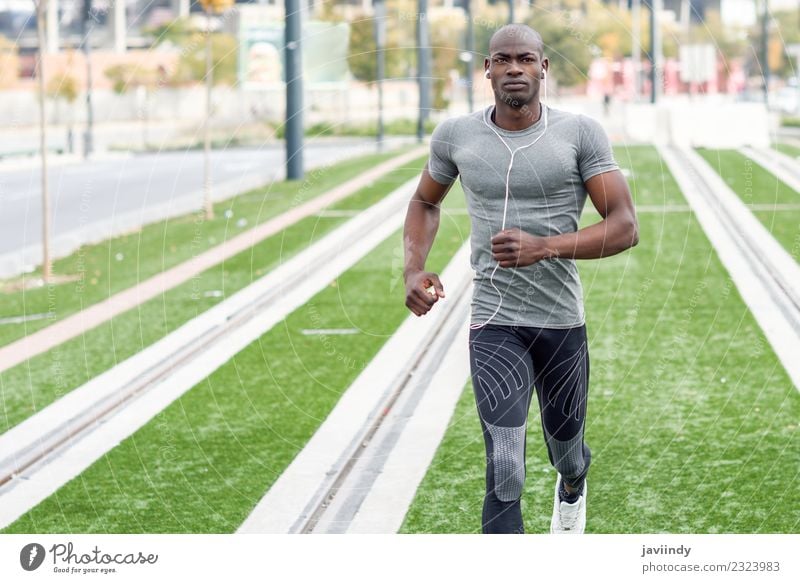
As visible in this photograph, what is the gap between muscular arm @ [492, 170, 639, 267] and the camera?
5242mm

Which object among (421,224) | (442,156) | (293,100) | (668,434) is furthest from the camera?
(293,100)

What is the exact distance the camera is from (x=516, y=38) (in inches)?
217

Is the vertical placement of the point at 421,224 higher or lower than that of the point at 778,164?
higher

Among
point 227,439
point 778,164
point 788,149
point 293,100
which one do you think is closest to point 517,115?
point 227,439

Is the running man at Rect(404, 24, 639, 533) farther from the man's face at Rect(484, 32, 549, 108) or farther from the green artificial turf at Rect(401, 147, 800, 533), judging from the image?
the green artificial turf at Rect(401, 147, 800, 533)

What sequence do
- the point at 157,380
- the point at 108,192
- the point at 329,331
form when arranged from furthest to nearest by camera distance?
the point at 108,192 < the point at 329,331 < the point at 157,380

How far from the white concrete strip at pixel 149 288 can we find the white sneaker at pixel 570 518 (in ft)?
18.2

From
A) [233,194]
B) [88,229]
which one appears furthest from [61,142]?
[88,229]

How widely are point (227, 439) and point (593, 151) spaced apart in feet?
11.6

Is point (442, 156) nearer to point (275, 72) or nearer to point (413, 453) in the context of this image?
point (413, 453)

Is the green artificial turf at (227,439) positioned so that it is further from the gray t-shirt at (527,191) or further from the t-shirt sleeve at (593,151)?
the t-shirt sleeve at (593,151)

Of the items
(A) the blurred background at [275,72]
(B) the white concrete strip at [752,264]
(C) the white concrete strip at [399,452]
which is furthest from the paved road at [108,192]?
(B) the white concrete strip at [752,264]

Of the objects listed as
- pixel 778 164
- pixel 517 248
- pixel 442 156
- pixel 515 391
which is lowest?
pixel 778 164

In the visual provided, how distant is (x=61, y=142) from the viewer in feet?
162
